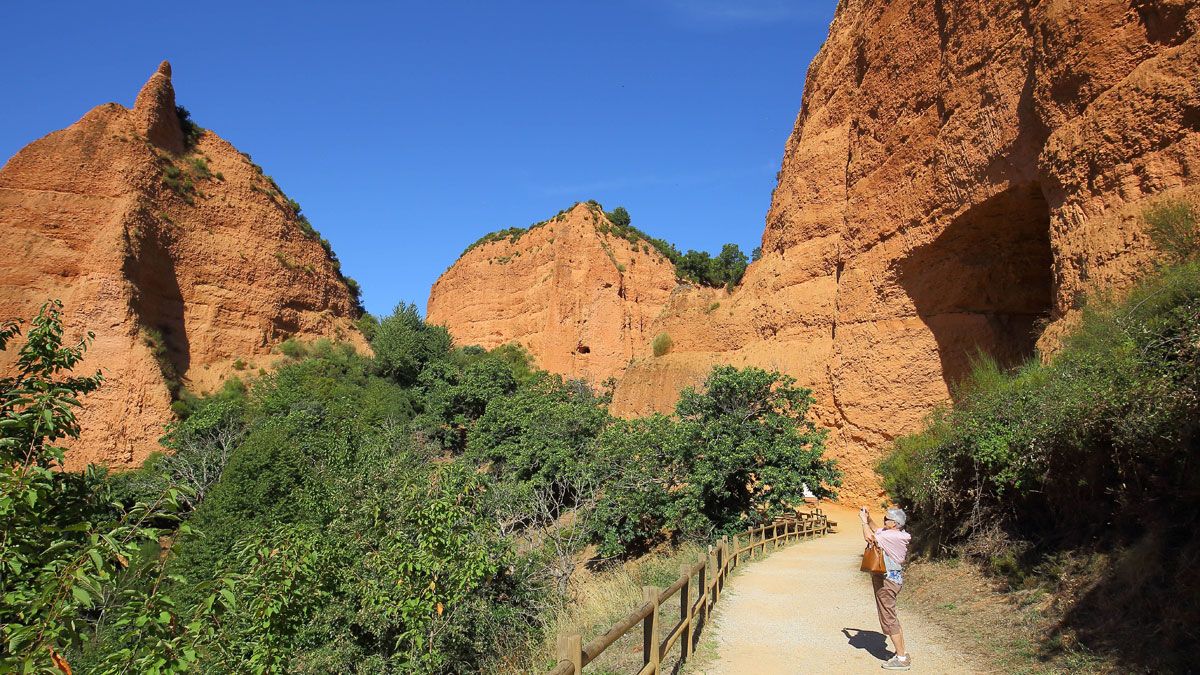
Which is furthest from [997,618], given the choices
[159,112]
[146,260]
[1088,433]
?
[159,112]

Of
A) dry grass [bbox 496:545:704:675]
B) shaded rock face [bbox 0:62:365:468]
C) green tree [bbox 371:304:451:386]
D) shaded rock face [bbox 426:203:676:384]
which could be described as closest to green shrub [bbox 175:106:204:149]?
shaded rock face [bbox 0:62:365:468]

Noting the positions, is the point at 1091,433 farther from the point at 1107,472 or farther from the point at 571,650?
the point at 571,650

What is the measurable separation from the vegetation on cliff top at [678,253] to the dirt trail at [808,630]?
38108mm

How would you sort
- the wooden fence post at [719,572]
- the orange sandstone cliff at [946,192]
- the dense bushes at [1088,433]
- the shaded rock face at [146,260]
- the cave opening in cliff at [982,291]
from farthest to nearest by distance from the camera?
1. the shaded rock face at [146,260]
2. the cave opening in cliff at [982,291]
3. the orange sandstone cliff at [946,192]
4. the wooden fence post at [719,572]
5. the dense bushes at [1088,433]

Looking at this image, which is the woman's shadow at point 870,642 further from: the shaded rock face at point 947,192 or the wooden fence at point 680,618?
the shaded rock face at point 947,192

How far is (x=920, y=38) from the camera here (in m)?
21.4

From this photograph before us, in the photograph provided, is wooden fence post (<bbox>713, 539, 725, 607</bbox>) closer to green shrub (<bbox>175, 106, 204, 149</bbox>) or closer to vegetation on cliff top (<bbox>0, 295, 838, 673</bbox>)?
vegetation on cliff top (<bbox>0, 295, 838, 673</bbox>)

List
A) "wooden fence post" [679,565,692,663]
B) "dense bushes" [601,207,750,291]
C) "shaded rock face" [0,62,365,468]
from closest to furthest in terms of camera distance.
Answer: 1. "wooden fence post" [679,565,692,663]
2. "shaded rock face" [0,62,365,468]
3. "dense bushes" [601,207,750,291]

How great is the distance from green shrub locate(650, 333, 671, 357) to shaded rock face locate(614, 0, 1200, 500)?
2.46m

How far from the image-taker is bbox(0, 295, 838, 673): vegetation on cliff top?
13.5 feet

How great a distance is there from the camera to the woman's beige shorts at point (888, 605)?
22.3ft

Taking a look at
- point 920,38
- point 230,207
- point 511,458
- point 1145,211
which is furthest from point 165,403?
point 1145,211

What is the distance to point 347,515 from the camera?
32.7 feet

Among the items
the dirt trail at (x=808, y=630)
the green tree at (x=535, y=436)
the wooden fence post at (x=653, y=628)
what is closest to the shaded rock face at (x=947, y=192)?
the dirt trail at (x=808, y=630)
